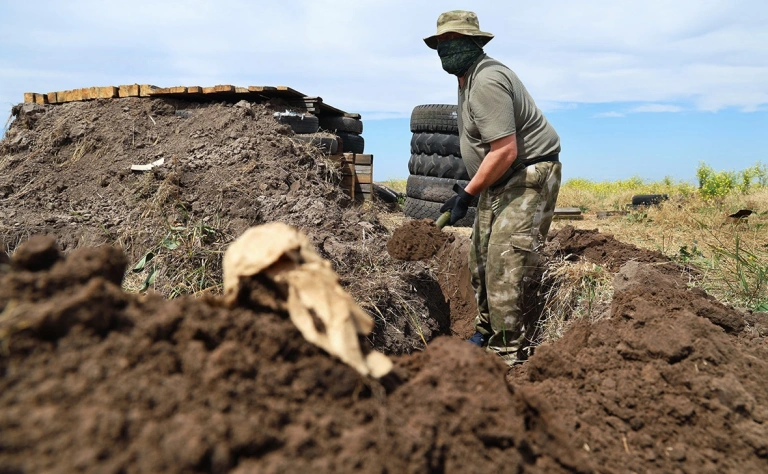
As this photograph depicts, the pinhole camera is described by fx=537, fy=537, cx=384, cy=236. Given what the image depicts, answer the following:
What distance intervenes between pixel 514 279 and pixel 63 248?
3.93 metres

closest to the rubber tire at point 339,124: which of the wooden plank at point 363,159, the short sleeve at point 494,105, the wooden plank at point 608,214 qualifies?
the wooden plank at point 363,159

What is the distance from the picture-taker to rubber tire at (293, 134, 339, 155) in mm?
6152

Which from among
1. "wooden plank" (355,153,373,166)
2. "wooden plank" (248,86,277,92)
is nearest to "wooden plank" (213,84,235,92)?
"wooden plank" (248,86,277,92)

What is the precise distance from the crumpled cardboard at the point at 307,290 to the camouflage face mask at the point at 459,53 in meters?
2.74

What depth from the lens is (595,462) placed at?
1.72m

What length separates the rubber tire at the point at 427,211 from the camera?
7.46 m

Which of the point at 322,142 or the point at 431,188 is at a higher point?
the point at 322,142

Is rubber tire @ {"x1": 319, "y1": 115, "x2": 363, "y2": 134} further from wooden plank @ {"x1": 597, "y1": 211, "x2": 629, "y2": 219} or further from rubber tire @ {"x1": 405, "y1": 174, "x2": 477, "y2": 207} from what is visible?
wooden plank @ {"x1": 597, "y1": 211, "x2": 629, "y2": 219}

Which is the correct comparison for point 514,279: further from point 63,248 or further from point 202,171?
point 63,248

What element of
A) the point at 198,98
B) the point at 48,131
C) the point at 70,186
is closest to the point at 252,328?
the point at 70,186

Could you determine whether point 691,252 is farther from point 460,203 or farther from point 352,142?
point 352,142

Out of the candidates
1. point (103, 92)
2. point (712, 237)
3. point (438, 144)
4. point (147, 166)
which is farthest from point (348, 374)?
point (103, 92)

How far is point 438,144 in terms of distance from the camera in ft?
24.4

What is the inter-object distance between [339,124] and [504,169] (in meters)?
4.15
